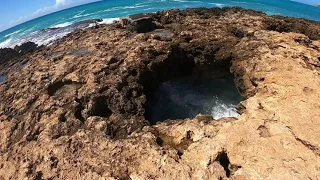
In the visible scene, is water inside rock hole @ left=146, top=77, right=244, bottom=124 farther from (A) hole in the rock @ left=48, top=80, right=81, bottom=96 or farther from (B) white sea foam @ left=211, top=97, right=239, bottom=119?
(A) hole in the rock @ left=48, top=80, right=81, bottom=96

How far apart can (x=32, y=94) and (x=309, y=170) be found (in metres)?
8.21

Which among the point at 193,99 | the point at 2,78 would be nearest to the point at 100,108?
the point at 193,99

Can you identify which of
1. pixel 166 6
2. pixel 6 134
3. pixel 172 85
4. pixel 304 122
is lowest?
pixel 166 6

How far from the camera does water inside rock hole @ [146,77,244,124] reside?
1093 cm

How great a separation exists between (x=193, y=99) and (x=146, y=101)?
248 cm

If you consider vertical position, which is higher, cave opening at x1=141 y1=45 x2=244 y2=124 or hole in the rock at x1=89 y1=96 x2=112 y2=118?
hole in the rock at x1=89 y1=96 x2=112 y2=118

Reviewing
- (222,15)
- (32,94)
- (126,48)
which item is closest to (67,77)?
(32,94)

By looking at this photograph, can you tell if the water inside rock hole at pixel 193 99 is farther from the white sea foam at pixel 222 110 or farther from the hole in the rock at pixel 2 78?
the hole in the rock at pixel 2 78

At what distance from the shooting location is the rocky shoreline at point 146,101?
656cm

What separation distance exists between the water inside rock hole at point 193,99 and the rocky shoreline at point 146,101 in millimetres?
423

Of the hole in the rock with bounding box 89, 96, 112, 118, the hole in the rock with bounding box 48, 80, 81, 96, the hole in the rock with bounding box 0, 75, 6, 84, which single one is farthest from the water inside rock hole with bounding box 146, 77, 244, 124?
the hole in the rock with bounding box 0, 75, 6, 84

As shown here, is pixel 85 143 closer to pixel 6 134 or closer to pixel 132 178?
pixel 132 178

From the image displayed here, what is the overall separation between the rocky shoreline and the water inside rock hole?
1.39 feet

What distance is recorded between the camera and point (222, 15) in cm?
1493
